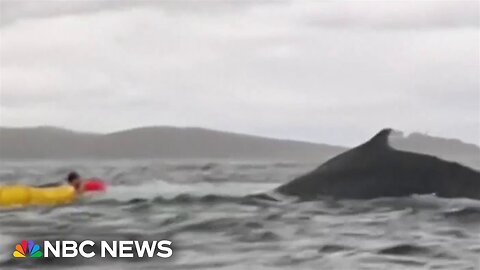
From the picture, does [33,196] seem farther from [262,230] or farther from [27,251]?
[27,251]

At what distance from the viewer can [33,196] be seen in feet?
81.6

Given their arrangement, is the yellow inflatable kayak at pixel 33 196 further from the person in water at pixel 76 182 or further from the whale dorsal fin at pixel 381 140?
the whale dorsal fin at pixel 381 140

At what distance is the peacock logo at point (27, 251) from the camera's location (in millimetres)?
15084

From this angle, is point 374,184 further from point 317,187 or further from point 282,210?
point 282,210

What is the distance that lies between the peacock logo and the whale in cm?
1093

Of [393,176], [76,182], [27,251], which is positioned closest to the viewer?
[27,251]

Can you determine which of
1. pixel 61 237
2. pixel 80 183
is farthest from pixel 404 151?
pixel 61 237

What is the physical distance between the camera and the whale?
2491 cm

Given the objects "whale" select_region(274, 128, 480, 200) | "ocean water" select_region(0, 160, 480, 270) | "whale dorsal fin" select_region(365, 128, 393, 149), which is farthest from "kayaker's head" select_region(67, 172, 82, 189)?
"whale dorsal fin" select_region(365, 128, 393, 149)

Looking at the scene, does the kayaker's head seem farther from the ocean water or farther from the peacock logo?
the peacock logo

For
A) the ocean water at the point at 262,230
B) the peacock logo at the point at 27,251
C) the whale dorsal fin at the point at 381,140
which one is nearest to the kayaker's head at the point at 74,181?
the ocean water at the point at 262,230

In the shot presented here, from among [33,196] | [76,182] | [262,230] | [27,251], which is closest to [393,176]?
[262,230]

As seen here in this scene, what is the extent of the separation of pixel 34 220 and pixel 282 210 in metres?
6.07

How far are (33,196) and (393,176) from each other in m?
9.77
